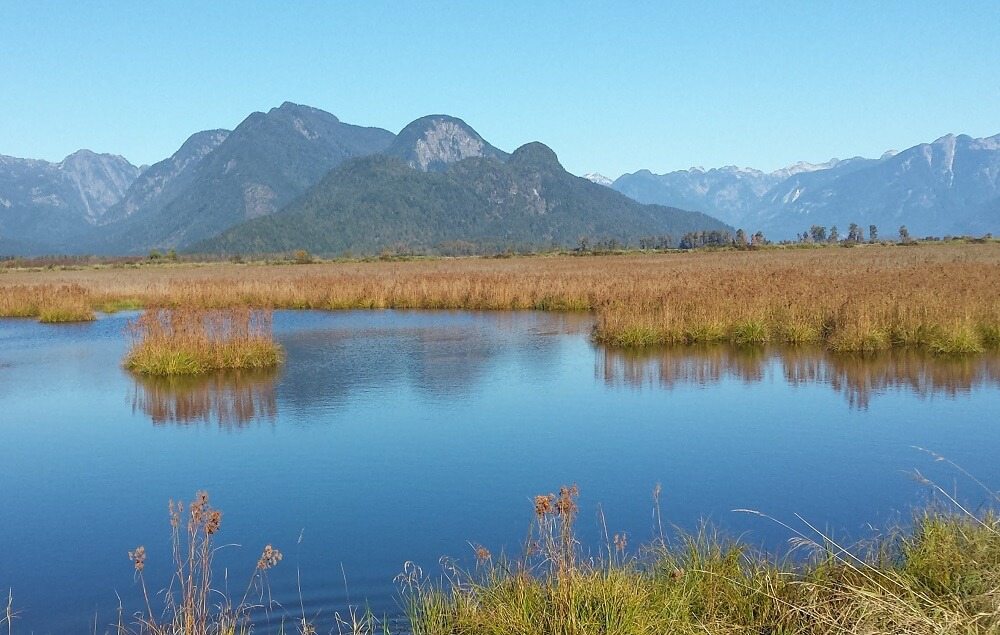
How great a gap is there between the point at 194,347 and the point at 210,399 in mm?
3303

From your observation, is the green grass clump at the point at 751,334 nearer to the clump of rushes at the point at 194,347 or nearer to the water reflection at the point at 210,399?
the water reflection at the point at 210,399

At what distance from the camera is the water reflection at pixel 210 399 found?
526 inches

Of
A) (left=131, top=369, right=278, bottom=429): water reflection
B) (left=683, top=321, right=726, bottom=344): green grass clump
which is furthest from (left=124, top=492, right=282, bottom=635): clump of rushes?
(left=683, top=321, right=726, bottom=344): green grass clump

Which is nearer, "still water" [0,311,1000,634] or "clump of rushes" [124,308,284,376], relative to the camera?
"still water" [0,311,1000,634]

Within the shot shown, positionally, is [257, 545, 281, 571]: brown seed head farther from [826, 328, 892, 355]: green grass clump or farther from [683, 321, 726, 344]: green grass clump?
[683, 321, 726, 344]: green grass clump

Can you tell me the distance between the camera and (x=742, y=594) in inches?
212

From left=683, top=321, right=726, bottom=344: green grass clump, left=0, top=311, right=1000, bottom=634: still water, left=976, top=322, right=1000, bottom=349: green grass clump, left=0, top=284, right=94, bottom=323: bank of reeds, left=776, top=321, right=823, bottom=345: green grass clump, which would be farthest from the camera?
left=0, top=284, right=94, bottom=323: bank of reeds

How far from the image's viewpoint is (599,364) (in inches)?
696

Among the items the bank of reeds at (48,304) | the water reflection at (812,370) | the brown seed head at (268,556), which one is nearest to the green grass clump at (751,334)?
the water reflection at (812,370)

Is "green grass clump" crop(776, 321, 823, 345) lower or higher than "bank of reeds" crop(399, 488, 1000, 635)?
higher

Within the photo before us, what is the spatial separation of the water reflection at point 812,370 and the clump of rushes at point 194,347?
8.18m

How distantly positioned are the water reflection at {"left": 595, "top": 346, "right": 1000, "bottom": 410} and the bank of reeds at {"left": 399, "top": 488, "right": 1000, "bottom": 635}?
8.06m

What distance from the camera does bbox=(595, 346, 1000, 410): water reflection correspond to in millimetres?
14430

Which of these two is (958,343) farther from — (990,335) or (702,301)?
(702,301)
